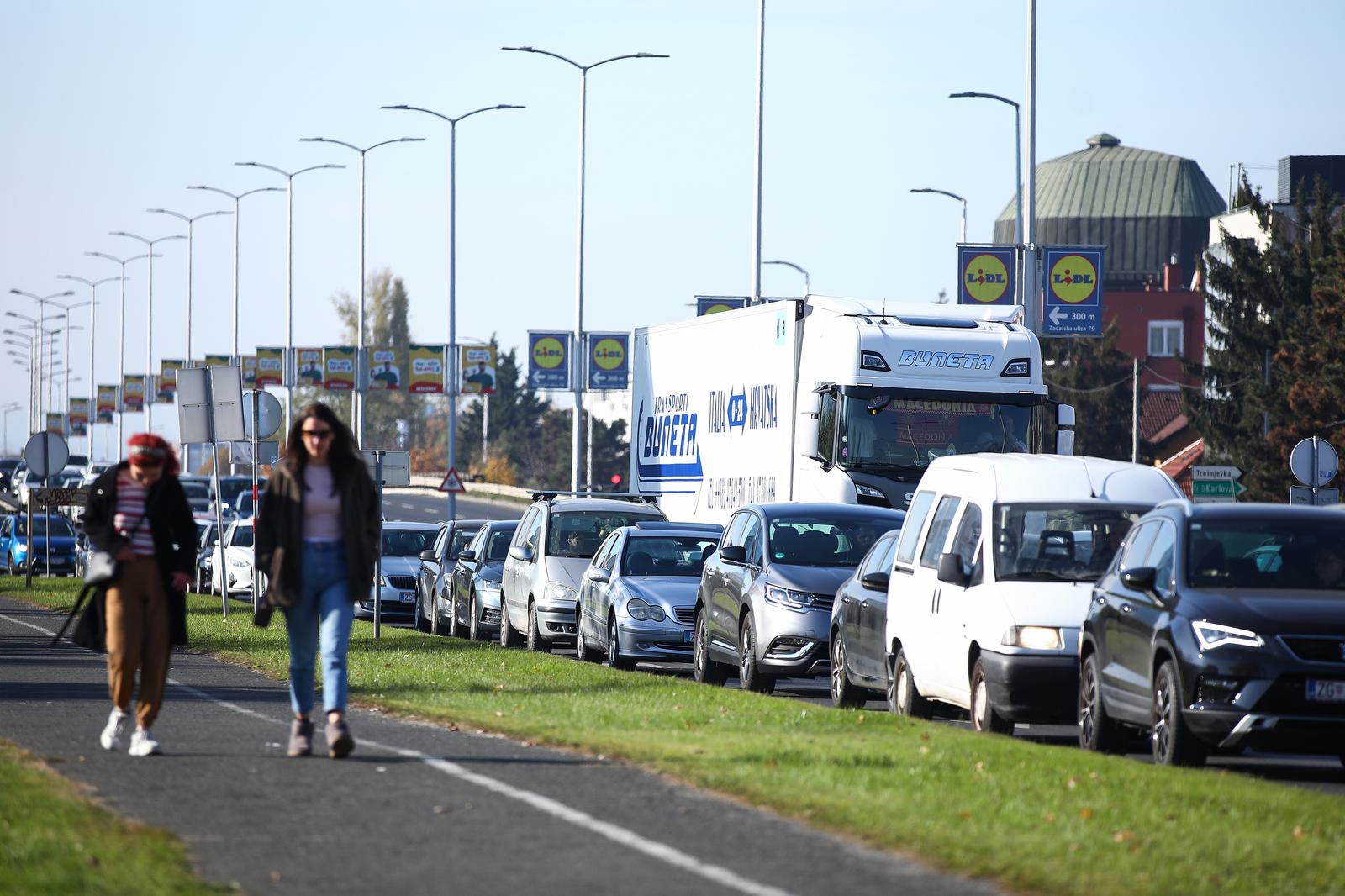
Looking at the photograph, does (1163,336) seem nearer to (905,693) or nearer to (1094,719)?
(905,693)

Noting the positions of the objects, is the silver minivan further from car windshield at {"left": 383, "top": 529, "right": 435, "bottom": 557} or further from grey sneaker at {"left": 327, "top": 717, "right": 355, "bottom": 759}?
grey sneaker at {"left": 327, "top": 717, "right": 355, "bottom": 759}

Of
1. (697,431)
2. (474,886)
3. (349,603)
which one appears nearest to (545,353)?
(697,431)

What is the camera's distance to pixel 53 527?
2265 inches

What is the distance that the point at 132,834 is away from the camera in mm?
9242

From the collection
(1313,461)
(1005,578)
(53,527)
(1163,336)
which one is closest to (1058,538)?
(1005,578)

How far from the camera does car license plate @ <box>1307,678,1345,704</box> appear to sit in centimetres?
1271

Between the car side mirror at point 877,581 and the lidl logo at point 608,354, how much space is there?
38648 mm

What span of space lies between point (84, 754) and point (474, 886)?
483 cm

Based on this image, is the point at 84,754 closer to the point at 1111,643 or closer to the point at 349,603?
the point at 349,603

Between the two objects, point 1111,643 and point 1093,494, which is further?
point 1093,494

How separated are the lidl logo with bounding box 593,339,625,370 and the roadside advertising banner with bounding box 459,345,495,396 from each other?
1069 cm

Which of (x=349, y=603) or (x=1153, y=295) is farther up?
(x=1153, y=295)

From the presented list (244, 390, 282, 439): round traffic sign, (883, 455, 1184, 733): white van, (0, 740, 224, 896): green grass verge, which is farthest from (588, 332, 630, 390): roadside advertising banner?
(0, 740, 224, 896): green grass verge

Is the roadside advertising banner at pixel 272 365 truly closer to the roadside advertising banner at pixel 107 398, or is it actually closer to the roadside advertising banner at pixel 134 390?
the roadside advertising banner at pixel 134 390
